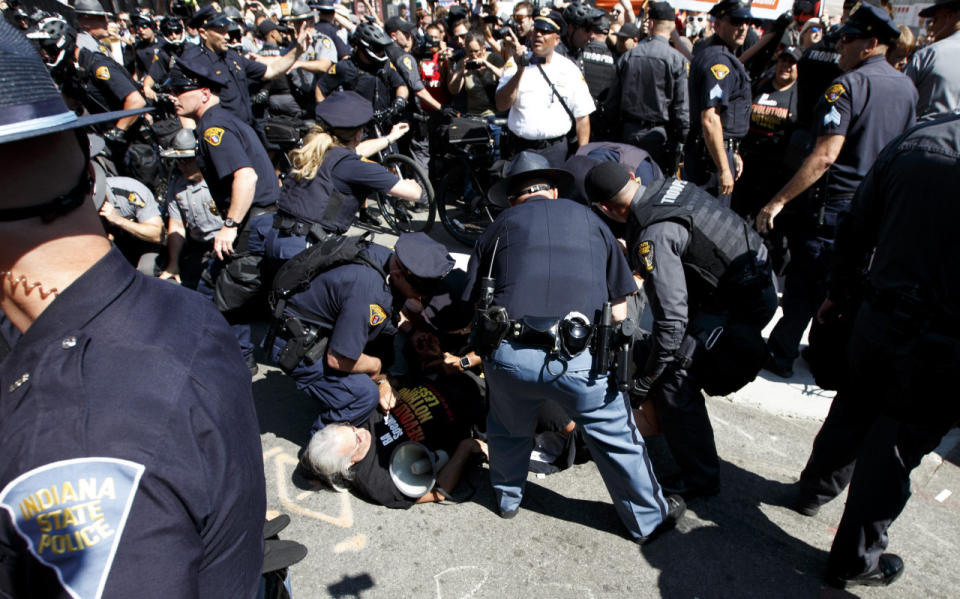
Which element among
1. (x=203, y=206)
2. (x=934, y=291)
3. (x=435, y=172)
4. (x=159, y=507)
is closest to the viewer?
(x=159, y=507)

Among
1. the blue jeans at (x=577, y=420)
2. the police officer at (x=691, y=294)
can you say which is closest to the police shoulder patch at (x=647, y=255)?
the police officer at (x=691, y=294)

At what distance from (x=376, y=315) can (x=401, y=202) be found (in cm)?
323

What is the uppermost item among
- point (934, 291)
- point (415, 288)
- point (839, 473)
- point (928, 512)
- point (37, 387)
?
point (37, 387)

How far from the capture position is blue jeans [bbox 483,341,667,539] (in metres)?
2.34

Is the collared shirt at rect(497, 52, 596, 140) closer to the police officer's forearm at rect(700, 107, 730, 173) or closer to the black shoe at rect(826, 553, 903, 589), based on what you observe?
the police officer's forearm at rect(700, 107, 730, 173)

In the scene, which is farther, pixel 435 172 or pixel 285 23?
pixel 285 23

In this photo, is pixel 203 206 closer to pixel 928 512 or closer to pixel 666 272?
pixel 666 272

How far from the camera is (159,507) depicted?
766mm

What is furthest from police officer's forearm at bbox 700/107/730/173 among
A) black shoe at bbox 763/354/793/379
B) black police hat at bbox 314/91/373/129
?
black police hat at bbox 314/91/373/129

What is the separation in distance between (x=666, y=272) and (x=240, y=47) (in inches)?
261

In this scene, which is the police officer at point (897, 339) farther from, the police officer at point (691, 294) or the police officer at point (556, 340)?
the police officer at point (556, 340)

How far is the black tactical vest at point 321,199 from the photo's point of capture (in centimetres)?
349

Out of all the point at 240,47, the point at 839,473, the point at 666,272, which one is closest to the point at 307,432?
the point at 666,272

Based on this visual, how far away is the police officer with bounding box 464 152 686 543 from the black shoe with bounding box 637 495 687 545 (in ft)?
0.05
